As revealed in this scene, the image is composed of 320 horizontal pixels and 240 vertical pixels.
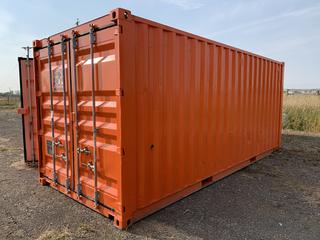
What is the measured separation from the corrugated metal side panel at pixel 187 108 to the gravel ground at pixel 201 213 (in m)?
0.36

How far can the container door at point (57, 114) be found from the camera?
147 inches

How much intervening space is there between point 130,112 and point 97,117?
1.87 ft

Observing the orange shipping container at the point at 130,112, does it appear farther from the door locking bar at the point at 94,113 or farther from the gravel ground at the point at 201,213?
the gravel ground at the point at 201,213

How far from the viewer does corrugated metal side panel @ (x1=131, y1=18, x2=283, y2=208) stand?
3.32m

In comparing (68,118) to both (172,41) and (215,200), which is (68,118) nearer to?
(172,41)

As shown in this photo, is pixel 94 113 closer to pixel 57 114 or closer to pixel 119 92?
pixel 119 92

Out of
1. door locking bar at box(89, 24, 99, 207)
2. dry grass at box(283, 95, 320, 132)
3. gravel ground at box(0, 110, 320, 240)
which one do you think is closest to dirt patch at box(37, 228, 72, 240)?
gravel ground at box(0, 110, 320, 240)

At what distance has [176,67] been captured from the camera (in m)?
3.72

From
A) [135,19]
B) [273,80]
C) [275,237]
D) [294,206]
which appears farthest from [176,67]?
[273,80]

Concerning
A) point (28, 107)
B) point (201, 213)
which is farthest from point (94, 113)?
point (28, 107)

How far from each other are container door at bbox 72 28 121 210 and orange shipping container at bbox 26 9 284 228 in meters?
0.01

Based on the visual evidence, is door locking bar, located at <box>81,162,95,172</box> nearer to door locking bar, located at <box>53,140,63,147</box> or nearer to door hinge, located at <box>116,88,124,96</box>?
door locking bar, located at <box>53,140,63,147</box>

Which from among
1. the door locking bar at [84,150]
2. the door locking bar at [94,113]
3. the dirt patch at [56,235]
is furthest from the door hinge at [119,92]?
the dirt patch at [56,235]

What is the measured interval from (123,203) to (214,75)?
9.24 feet
